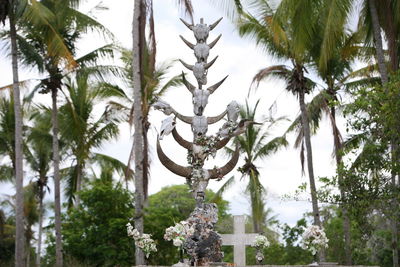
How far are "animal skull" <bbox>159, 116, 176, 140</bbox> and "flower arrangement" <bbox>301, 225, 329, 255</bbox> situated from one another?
3669 millimetres

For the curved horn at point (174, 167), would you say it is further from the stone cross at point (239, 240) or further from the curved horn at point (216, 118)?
the stone cross at point (239, 240)

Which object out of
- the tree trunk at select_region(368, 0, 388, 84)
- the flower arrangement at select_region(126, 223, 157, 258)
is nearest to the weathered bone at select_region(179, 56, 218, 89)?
the flower arrangement at select_region(126, 223, 157, 258)

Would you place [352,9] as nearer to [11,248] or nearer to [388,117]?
[388,117]

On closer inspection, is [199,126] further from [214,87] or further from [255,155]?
[255,155]

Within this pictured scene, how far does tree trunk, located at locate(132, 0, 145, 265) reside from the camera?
17.6 meters

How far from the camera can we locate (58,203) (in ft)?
84.7

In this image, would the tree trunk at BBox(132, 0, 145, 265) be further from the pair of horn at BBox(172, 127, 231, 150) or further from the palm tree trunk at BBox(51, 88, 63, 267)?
the palm tree trunk at BBox(51, 88, 63, 267)

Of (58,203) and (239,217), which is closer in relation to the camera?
(239,217)

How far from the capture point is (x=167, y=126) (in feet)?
49.7

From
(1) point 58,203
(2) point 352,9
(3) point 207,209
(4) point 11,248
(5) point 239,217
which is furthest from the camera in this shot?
(4) point 11,248

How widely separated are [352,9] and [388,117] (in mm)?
5826

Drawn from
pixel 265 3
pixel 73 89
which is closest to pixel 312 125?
pixel 265 3

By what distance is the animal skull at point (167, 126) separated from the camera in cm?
1509

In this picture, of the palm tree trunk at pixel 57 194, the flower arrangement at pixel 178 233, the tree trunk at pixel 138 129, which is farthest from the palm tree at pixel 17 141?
the flower arrangement at pixel 178 233
